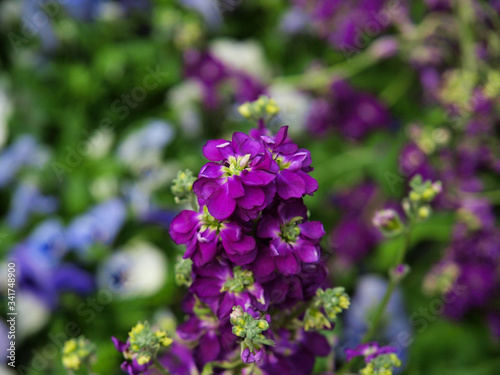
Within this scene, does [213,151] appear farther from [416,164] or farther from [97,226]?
[97,226]

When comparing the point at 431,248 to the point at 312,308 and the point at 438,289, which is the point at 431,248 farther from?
the point at 312,308

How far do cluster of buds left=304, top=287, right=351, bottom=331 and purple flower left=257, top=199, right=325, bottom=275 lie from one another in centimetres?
6

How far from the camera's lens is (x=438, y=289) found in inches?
53.4

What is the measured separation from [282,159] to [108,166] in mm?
1281

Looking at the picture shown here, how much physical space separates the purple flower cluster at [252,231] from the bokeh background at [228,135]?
0.32 m

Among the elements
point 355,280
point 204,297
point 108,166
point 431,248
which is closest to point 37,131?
point 108,166

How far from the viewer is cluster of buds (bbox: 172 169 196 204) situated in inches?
25.5

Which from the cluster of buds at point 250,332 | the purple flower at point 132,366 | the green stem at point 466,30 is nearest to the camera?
the cluster of buds at point 250,332

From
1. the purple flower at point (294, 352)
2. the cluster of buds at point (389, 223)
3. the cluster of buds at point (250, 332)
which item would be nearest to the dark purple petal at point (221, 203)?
the cluster of buds at point (250, 332)

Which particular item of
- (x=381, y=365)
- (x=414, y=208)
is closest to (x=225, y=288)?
(x=381, y=365)

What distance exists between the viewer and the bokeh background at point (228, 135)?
139cm

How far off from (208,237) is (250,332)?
0.12 metres

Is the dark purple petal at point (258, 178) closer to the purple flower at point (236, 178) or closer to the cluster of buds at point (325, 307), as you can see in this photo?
the purple flower at point (236, 178)

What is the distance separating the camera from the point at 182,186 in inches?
25.6
